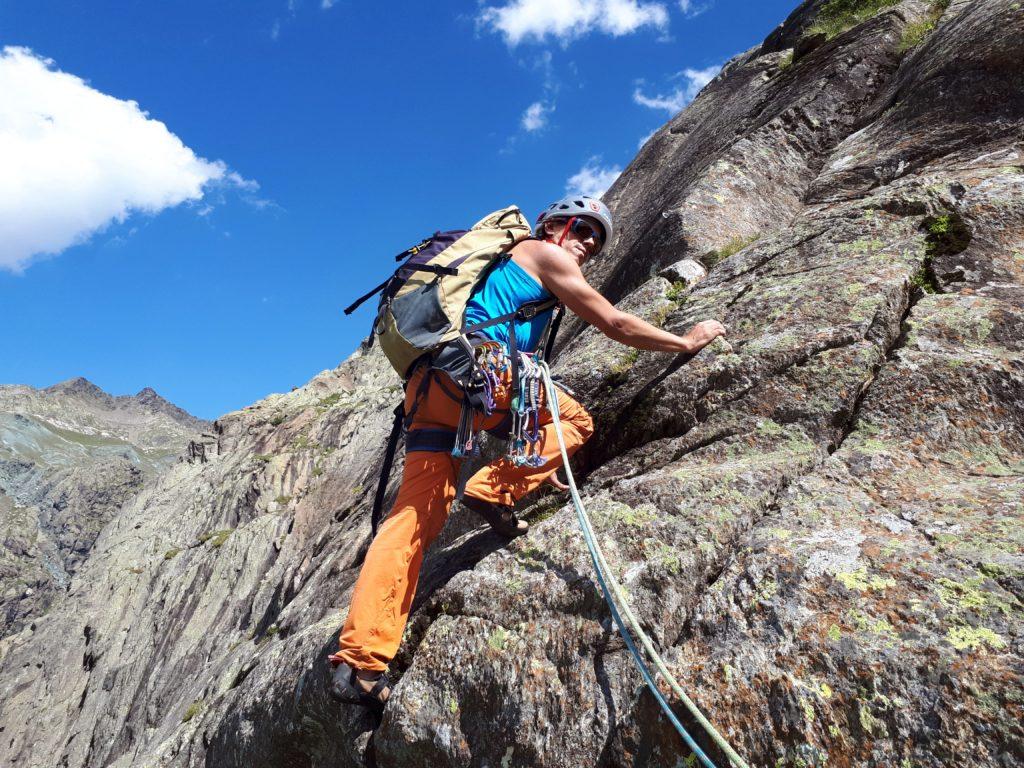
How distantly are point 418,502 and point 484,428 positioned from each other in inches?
45.1

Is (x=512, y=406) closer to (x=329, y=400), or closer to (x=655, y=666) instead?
(x=655, y=666)

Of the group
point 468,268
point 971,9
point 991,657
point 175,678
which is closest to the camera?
point 991,657

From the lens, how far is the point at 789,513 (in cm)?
577

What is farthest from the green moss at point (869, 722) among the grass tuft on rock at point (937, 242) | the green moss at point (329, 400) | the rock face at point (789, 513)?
the green moss at point (329, 400)

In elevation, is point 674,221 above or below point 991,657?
above

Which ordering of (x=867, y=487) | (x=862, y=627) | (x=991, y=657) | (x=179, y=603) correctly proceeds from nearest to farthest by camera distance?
(x=991, y=657) → (x=862, y=627) → (x=867, y=487) → (x=179, y=603)

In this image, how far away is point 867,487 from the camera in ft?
19.3

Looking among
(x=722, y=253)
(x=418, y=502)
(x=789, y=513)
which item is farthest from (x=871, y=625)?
(x=722, y=253)

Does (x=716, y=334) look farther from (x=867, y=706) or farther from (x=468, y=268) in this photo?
(x=867, y=706)

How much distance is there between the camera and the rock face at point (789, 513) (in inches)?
170

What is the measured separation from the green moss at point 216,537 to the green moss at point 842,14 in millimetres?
43365

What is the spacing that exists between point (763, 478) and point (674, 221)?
845cm

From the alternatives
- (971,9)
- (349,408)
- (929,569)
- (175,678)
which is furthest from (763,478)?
(349,408)

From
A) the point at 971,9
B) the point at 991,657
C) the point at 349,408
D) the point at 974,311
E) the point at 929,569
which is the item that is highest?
the point at 349,408
